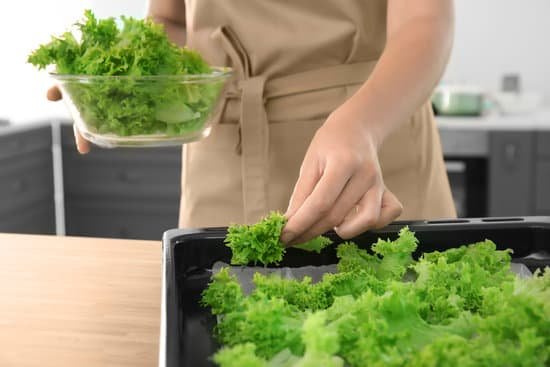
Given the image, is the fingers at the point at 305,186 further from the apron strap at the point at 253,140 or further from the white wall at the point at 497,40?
the white wall at the point at 497,40

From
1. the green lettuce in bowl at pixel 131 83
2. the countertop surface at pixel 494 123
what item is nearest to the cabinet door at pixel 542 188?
the countertop surface at pixel 494 123

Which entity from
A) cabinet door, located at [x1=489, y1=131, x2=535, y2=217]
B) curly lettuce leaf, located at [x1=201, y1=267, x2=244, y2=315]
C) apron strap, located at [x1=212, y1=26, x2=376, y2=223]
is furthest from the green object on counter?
curly lettuce leaf, located at [x1=201, y1=267, x2=244, y2=315]

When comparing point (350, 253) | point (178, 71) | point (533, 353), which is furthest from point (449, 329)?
point (178, 71)

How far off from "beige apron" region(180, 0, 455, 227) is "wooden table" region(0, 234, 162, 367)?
20cm

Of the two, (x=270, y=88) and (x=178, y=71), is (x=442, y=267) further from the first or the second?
(x=270, y=88)

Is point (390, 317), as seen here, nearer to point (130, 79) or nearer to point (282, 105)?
point (130, 79)

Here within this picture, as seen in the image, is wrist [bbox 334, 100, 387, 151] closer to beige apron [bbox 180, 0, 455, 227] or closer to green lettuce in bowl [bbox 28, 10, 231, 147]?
green lettuce in bowl [bbox 28, 10, 231, 147]

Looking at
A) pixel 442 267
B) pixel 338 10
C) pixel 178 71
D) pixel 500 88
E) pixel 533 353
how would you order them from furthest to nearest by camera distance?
pixel 500 88 < pixel 338 10 < pixel 178 71 < pixel 442 267 < pixel 533 353

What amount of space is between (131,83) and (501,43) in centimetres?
260

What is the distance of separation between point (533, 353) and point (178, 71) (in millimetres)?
636

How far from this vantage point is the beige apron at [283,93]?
1229mm

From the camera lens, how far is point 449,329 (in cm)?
60

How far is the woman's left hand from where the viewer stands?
30.8 inches

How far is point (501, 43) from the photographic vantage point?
326 cm
